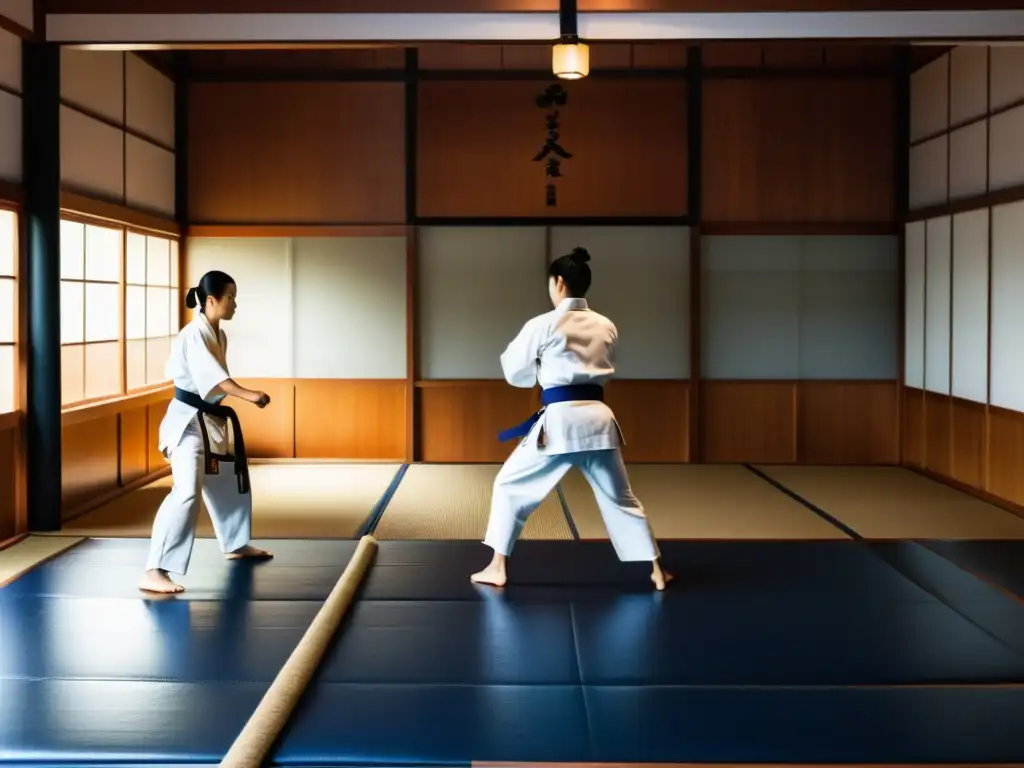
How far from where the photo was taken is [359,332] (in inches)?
304

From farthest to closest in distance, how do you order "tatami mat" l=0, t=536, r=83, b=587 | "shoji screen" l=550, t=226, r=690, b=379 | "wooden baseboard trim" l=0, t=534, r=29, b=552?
"shoji screen" l=550, t=226, r=690, b=379
"wooden baseboard trim" l=0, t=534, r=29, b=552
"tatami mat" l=0, t=536, r=83, b=587

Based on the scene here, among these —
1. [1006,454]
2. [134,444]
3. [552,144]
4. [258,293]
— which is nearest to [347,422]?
[258,293]

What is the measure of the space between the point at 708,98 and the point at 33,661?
608cm

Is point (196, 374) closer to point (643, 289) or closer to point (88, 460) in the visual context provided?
point (88, 460)

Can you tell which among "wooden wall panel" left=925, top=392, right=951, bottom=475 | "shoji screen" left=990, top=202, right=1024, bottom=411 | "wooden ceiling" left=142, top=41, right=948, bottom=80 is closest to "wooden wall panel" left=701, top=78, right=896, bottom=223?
"wooden ceiling" left=142, top=41, right=948, bottom=80

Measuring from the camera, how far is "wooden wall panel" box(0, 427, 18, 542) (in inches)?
193

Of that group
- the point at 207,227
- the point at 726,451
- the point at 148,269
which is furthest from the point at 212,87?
the point at 726,451

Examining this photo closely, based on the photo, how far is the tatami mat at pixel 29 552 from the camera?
4307 mm

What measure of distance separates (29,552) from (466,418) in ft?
11.9

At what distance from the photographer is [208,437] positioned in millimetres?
4027

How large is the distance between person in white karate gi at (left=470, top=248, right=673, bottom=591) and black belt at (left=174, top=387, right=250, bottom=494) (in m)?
1.05

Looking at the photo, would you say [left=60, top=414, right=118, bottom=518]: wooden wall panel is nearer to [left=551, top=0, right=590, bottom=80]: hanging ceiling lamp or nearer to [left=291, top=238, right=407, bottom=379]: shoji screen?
[left=291, top=238, right=407, bottom=379]: shoji screen

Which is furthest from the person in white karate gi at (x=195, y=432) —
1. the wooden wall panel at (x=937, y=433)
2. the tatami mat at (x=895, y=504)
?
the wooden wall panel at (x=937, y=433)

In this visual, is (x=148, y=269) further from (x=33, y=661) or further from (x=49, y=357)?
(x=33, y=661)
